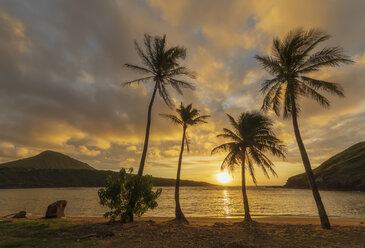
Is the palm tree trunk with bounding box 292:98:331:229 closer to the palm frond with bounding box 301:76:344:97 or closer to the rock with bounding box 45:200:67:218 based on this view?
the palm frond with bounding box 301:76:344:97

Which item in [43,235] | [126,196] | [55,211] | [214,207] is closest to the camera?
[43,235]

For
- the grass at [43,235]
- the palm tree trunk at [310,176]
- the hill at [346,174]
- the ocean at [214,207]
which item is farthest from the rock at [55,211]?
the hill at [346,174]

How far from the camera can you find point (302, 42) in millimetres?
15383

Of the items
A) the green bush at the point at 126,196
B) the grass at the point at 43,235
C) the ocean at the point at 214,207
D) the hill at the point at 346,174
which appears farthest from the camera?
the hill at the point at 346,174

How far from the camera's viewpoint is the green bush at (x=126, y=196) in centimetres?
1449

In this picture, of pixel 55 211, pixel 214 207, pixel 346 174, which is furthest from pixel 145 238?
pixel 346 174

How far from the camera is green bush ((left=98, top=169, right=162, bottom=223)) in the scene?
14.5m

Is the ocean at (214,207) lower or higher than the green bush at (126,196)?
lower

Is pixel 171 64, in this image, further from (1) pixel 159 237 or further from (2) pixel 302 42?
(1) pixel 159 237

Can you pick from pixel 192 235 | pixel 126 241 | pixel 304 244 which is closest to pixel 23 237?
pixel 126 241

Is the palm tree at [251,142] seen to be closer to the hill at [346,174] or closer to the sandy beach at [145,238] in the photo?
the sandy beach at [145,238]

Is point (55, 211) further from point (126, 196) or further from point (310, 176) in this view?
point (310, 176)

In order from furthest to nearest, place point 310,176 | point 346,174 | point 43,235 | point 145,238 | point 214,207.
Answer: point 346,174
point 214,207
point 310,176
point 43,235
point 145,238

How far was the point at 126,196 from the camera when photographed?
48.7 feet
